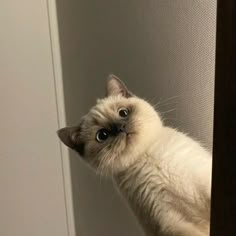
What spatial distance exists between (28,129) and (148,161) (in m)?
0.72

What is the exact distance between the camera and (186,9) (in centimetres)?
80

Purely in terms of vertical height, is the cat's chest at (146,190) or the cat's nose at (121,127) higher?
the cat's nose at (121,127)

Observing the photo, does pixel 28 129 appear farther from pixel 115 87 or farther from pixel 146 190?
pixel 146 190

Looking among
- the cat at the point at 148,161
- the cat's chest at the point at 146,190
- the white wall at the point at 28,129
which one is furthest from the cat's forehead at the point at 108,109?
the white wall at the point at 28,129

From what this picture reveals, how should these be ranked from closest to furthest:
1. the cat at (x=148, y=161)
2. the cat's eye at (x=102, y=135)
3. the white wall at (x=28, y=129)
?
the cat at (x=148, y=161) < the cat's eye at (x=102, y=135) < the white wall at (x=28, y=129)

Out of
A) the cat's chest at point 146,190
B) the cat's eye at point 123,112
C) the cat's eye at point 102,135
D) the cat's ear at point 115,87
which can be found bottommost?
the cat's chest at point 146,190

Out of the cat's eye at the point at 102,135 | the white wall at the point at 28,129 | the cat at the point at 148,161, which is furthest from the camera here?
the white wall at the point at 28,129

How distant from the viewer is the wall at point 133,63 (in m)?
0.79

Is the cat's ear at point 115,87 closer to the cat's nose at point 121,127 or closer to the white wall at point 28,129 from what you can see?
the cat's nose at point 121,127

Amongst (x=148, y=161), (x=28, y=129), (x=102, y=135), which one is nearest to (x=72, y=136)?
(x=102, y=135)

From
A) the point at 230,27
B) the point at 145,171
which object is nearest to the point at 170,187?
the point at 145,171

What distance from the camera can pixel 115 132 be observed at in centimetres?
85

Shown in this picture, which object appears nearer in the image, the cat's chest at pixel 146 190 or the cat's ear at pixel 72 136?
the cat's chest at pixel 146 190

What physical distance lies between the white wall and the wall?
0.06 metres
